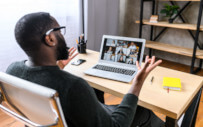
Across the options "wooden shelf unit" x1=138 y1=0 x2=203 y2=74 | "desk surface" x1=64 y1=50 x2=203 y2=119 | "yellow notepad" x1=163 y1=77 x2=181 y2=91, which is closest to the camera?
"desk surface" x1=64 y1=50 x2=203 y2=119

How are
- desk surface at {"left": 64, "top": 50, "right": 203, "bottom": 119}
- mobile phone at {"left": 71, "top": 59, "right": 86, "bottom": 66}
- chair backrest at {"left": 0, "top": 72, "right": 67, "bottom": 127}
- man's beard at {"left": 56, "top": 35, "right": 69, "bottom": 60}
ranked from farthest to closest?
mobile phone at {"left": 71, "top": 59, "right": 86, "bottom": 66} → desk surface at {"left": 64, "top": 50, "right": 203, "bottom": 119} → man's beard at {"left": 56, "top": 35, "right": 69, "bottom": 60} → chair backrest at {"left": 0, "top": 72, "right": 67, "bottom": 127}

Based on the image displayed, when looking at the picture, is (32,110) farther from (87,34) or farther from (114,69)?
(87,34)

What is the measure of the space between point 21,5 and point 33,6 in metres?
0.15

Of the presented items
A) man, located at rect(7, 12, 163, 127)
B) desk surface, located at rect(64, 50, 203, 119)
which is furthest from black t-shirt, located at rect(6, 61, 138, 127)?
desk surface, located at rect(64, 50, 203, 119)

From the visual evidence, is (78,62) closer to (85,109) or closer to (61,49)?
(61,49)

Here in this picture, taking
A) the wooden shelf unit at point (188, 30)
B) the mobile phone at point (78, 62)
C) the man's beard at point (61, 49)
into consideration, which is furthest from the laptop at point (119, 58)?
the wooden shelf unit at point (188, 30)

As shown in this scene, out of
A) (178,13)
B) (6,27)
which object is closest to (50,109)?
(6,27)

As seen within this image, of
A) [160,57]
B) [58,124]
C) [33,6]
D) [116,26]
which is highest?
[33,6]

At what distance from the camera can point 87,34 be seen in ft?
10.3

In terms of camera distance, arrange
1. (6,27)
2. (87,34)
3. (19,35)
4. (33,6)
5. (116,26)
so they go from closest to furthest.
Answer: (19,35) → (6,27) → (33,6) → (87,34) → (116,26)

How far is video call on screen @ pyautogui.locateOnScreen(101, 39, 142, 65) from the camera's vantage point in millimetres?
1440

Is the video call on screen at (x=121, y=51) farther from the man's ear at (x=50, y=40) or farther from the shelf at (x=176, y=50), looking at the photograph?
the shelf at (x=176, y=50)

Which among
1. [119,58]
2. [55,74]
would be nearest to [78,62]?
[119,58]

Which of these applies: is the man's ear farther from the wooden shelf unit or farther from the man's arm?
the wooden shelf unit
